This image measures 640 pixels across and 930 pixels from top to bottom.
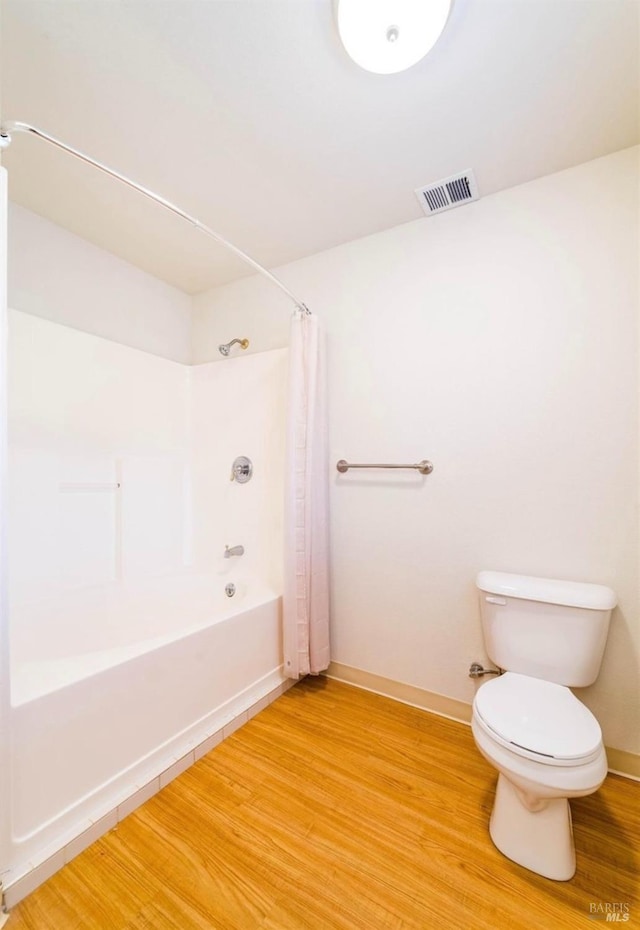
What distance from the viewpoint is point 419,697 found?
71.7 inches

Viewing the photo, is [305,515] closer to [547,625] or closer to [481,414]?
[481,414]

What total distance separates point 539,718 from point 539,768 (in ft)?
0.52

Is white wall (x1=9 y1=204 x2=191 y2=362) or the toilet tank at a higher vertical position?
white wall (x1=9 y1=204 x2=191 y2=362)

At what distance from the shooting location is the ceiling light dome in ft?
3.16

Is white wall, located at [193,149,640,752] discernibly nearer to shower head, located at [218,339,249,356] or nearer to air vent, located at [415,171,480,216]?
air vent, located at [415,171,480,216]

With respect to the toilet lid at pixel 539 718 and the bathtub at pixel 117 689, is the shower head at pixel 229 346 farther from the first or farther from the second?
the toilet lid at pixel 539 718

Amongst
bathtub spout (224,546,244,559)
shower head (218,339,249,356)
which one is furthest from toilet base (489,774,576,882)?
shower head (218,339,249,356)

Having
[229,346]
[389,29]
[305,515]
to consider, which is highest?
[389,29]

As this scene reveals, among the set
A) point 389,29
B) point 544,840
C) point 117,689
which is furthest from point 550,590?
point 389,29

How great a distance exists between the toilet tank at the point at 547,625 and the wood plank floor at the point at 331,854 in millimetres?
449

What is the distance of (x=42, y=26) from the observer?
3.45 feet

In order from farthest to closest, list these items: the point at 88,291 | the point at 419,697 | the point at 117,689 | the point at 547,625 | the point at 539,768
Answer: the point at 88,291 → the point at 419,697 → the point at 547,625 → the point at 117,689 → the point at 539,768

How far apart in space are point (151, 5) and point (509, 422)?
5.80ft

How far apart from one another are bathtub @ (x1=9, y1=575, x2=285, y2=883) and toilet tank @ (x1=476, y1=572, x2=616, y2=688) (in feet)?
3.48
